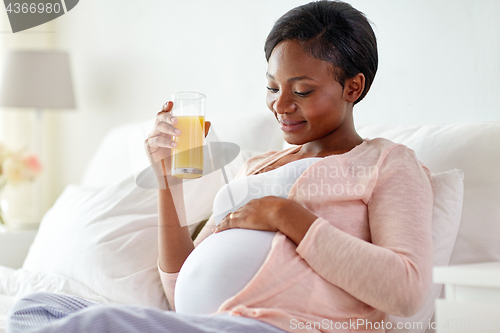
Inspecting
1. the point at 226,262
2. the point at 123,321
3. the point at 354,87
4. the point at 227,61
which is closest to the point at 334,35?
the point at 354,87

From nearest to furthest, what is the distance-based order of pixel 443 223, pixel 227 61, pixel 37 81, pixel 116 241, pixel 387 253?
pixel 387 253
pixel 443 223
pixel 116 241
pixel 227 61
pixel 37 81

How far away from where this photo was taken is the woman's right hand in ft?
3.17

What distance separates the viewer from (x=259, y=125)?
1.47 metres

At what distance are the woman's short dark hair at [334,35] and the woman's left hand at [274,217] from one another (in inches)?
11.6

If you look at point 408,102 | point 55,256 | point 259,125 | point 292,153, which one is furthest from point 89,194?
point 408,102

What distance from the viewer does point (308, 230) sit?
79 centimetres

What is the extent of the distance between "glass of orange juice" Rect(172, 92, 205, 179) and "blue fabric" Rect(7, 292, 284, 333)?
32 cm

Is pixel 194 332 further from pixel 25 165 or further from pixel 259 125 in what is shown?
pixel 25 165

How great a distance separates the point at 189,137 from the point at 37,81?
5.89 ft

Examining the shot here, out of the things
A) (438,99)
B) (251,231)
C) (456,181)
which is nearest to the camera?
(251,231)

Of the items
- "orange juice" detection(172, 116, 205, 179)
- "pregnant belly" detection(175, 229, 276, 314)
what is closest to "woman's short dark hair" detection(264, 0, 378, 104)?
"orange juice" detection(172, 116, 205, 179)

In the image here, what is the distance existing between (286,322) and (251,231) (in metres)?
0.18

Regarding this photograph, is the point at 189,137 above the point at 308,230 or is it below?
above

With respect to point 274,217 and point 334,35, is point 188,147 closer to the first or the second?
point 274,217
